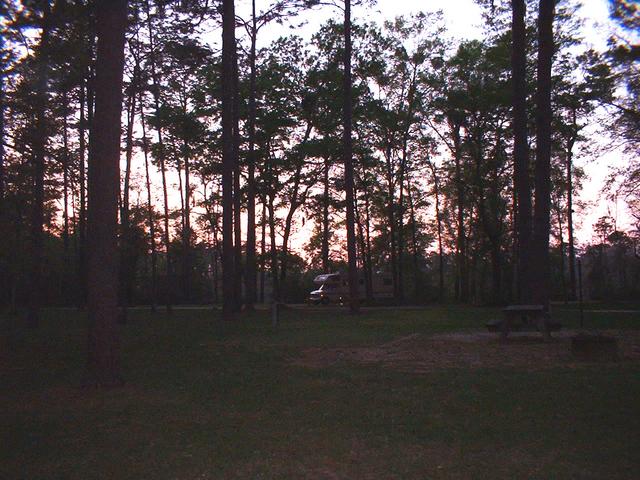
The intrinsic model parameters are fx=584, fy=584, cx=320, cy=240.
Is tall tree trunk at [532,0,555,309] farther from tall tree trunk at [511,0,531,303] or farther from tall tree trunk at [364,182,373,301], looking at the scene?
tall tree trunk at [364,182,373,301]

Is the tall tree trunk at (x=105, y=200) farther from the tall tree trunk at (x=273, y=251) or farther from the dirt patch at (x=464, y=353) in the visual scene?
the tall tree trunk at (x=273, y=251)

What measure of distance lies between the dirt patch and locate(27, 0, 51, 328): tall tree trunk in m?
7.98

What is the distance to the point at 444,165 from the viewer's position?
44.8 m

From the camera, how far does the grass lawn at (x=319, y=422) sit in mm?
5184

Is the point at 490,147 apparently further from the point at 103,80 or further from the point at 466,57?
the point at 103,80

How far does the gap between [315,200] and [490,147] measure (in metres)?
12.7

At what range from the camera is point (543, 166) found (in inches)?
670

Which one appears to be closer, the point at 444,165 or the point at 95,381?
the point at 95,381

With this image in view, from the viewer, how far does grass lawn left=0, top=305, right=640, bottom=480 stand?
5184 mm

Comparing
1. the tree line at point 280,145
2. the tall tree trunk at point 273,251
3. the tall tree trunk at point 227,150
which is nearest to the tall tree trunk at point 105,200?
the tree line at point 280,145

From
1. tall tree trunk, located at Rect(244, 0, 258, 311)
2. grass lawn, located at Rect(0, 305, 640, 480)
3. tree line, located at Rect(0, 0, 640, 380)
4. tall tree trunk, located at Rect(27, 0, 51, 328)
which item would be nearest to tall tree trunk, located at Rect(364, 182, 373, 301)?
tree line, located at Rect(0, 0, 640, 380)

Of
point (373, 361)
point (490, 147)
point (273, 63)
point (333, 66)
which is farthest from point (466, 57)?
point (373, 361)

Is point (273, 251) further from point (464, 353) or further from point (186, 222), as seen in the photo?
point (464, 353)

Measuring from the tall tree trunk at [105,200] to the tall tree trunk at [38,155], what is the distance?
1071mm
